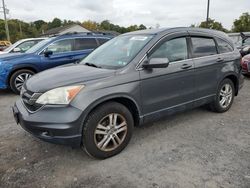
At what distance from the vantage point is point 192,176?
116 inches

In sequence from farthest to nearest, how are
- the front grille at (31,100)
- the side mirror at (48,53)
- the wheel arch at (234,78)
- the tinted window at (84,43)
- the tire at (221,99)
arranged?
the tinted window at (84,43) → the side mirror at (48,53) → the wheel arch at (234,78) → the tire at (221,99) → the front grille at (31,100)

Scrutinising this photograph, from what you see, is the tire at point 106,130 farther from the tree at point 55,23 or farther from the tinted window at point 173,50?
the tree at point 55,23

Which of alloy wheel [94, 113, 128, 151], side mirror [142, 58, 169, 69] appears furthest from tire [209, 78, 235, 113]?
alloy wheel [94, 113, 128, 151]

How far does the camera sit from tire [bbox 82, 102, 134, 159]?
3.13m

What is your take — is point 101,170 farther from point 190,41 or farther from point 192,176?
point 190,41

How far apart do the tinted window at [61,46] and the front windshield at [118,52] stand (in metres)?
3.41

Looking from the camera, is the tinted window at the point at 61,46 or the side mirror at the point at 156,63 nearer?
the side mirror at the point at 156,63

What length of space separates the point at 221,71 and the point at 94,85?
2742 mm

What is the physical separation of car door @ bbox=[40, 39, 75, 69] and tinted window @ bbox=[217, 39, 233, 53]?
4421mm

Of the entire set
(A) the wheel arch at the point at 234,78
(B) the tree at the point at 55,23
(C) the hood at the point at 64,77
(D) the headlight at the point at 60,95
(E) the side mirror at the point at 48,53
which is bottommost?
(A) the wheel arch at the point at 234,78

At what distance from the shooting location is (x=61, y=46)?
762 centimetres

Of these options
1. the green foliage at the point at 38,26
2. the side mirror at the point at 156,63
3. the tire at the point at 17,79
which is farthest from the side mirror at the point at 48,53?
the green foliage at the point at 38,26

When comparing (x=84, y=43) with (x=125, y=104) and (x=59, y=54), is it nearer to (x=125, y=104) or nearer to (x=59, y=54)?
(x=59, y=54)

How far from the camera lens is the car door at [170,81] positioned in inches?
144
